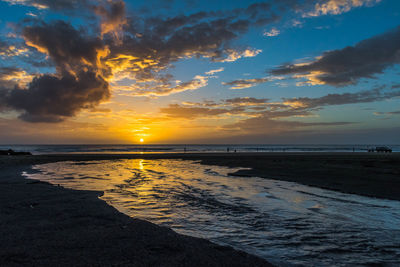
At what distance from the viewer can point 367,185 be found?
584 inches

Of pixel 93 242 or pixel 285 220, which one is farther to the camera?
pixel 285 220

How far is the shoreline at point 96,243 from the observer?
4430 millimetres

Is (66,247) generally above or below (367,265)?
above

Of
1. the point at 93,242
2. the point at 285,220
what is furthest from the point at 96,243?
the point at 285,220

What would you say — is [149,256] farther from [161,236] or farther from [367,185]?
[367,185]

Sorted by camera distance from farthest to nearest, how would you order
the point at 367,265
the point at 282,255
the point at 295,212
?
the point at 295,212 < the point at 282,255 < the point at 367,265

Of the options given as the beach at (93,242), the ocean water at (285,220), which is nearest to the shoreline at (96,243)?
the beach at (93,242)

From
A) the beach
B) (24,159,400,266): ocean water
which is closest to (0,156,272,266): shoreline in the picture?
the beach

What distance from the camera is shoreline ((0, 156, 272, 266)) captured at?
443cm

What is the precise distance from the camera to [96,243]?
5.23 metres

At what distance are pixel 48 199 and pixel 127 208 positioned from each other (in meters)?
3.42

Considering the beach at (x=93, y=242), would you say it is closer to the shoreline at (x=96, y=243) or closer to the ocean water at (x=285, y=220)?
the shoreline at (x=96, y=243)

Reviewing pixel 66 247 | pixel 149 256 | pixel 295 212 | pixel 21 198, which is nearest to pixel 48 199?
pixel 21 198

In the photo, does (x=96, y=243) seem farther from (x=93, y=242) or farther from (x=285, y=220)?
(x=285, y=220)
